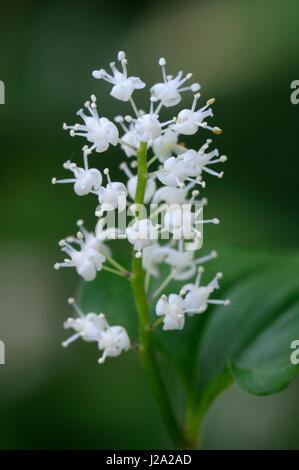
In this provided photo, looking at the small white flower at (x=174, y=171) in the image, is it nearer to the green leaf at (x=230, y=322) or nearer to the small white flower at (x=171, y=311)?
the small white flower at (x=171, y=311)

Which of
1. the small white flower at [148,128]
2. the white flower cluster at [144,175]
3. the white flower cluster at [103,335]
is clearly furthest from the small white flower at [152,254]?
the small white flower at [148,128]

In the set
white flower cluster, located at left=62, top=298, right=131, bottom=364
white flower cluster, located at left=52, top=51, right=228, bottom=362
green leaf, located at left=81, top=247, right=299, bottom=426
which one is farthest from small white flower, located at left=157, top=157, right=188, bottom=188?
green leaf, located at left=81, top=247, right=299, bottom=426

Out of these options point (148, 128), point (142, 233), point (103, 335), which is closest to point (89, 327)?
point (103, 335)

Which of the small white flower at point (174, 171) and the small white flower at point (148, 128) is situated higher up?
the small white flower at point (148, 128)

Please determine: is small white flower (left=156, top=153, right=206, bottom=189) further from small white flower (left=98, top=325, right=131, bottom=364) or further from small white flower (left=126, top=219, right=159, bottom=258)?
small white flower (left=98, top=325, right=131, bottom=364)

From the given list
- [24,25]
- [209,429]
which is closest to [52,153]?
[24,25]
